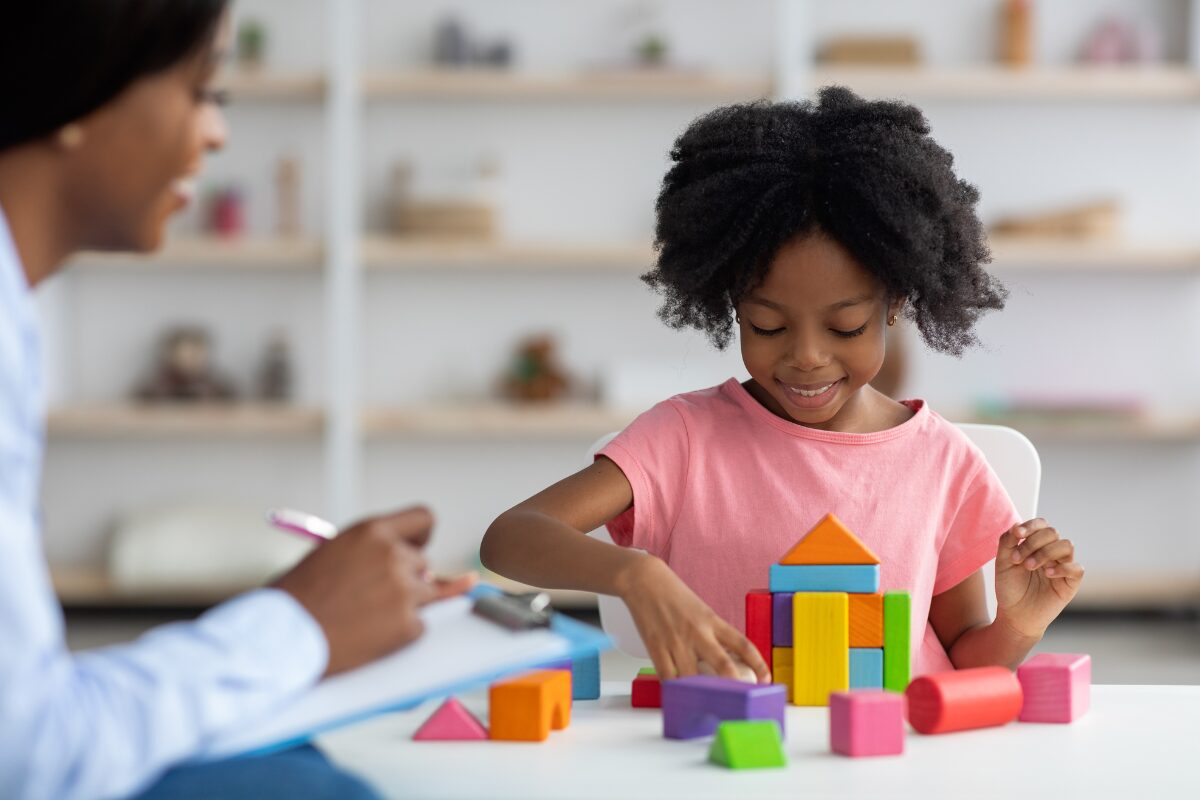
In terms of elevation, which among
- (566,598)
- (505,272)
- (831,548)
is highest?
(505,272)

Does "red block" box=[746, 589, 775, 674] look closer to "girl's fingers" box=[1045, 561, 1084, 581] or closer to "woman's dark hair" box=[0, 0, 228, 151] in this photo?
"girl's fingers" box=[1045, 561, 1084, 581]

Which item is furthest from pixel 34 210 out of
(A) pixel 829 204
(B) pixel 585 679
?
(A) pixel 829 204

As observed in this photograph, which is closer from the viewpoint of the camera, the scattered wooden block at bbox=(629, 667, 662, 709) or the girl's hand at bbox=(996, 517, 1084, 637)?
the scattered wooden block at bbox=(629, 667, 662, 709)

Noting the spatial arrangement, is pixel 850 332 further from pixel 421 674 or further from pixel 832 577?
pixel 421 674

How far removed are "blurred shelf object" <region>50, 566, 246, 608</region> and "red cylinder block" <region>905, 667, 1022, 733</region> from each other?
3.46 meters

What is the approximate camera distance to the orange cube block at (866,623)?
112 cm

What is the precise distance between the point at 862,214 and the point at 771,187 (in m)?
0.10

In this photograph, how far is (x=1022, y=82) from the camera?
4.27 metres

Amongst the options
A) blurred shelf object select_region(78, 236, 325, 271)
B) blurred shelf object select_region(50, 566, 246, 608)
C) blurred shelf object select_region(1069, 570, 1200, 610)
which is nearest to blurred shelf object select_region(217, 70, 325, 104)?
blurred shelf object select_region(78, 236, 325, 271)

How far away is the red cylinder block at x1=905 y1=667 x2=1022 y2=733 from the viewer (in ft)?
3.22

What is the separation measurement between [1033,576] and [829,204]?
412mm

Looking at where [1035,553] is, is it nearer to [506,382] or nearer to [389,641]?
[389,641]

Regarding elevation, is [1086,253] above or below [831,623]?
above

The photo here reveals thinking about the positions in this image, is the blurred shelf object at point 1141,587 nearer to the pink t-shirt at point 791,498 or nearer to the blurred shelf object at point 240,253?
the blurred shelf object at point 240,253
